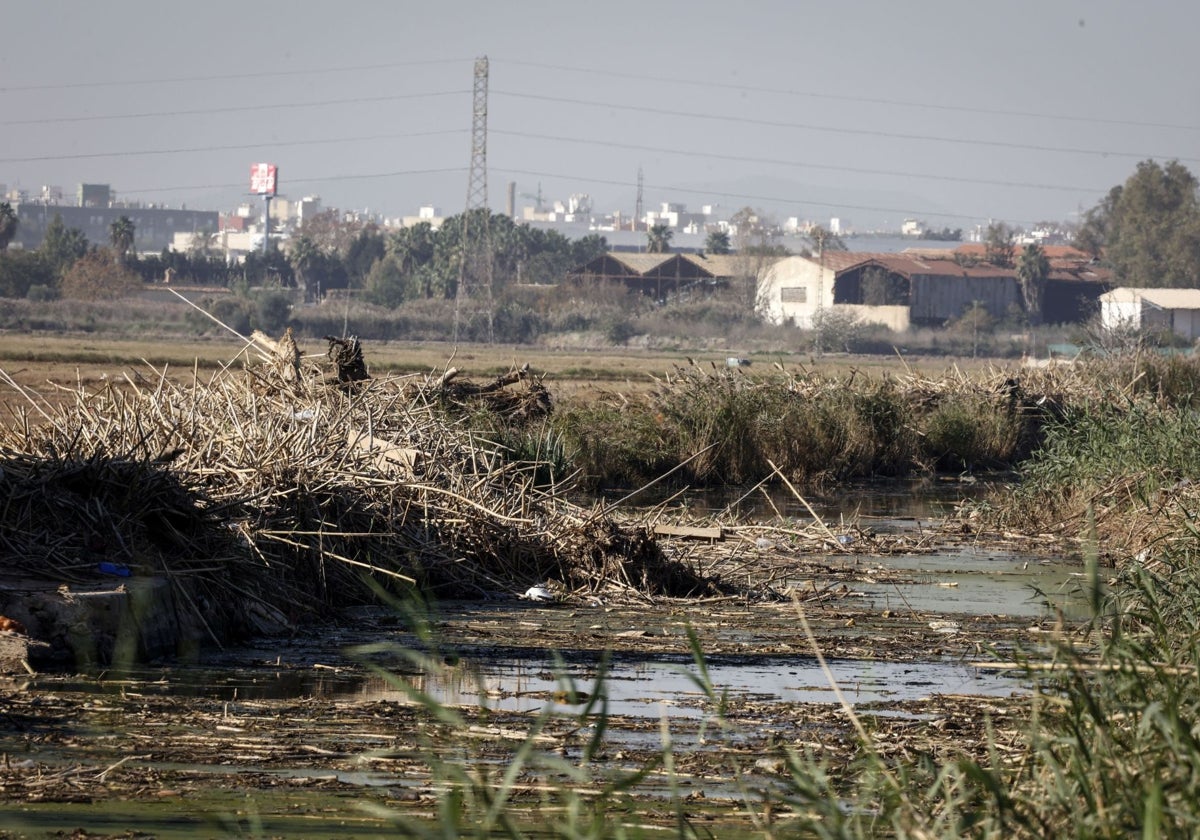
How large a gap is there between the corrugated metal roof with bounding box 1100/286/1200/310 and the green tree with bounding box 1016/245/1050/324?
5.78 metres

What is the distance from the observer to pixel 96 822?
17.3ft

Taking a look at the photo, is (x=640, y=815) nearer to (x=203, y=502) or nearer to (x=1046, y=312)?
(x=203, y=502)

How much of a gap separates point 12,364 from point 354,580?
32889 mm

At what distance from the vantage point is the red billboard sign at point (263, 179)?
558 feet

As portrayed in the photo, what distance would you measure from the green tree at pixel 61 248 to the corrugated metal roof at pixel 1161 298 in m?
59.3

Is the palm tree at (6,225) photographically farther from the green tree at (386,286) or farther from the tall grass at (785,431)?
the tall grass at (785,431)

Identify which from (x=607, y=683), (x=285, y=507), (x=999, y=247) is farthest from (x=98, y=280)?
(x=607, y=683)

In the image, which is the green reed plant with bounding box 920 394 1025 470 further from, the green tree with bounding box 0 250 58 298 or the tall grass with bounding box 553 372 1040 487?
the green tree with bounding box 0 250 58 298

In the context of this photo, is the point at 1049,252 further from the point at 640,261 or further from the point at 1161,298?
the point at 640,261

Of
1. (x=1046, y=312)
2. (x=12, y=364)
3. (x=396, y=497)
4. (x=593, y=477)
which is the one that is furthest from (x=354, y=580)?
(x=1046, y=312)

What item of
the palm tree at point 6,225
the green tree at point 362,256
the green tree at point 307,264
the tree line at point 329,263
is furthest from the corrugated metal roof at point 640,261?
the palm tree at point 6,225

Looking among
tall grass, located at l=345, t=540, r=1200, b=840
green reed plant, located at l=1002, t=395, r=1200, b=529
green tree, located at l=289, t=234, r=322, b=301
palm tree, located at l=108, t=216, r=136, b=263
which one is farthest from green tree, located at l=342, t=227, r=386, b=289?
tall grass, located at l=345, t=540, r=1200, b=840

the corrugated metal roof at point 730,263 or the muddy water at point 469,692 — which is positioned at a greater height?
the corrugated metal roof at point 730,263

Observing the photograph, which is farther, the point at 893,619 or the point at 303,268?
the point at 303,268
